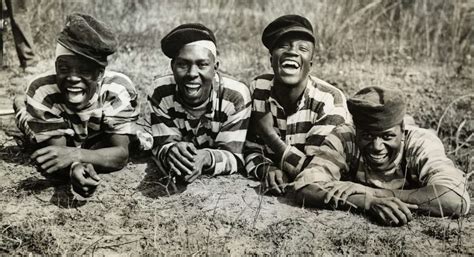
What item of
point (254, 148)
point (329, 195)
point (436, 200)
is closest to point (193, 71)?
point (254, 148)

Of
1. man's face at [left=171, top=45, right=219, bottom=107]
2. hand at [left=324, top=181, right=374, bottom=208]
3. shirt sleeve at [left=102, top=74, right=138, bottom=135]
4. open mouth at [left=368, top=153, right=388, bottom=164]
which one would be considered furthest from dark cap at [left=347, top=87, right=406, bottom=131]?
shirt sleeve at [left=102, top=74, right=138, bottom=135]

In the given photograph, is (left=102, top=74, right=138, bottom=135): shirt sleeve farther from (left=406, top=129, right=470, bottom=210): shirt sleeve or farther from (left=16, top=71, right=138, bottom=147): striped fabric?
(left=406, top=129, right=470, bottom=210): shirt sleeve

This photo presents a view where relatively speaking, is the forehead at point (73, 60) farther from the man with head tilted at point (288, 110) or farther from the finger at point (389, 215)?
the finger at point (389, 215)

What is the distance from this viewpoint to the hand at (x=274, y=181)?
418 centimetres

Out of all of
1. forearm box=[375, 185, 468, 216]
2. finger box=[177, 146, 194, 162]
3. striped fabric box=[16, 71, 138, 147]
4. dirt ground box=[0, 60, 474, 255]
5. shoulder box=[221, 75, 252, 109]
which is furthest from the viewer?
shoulder box=[221, 75, 252, 109]

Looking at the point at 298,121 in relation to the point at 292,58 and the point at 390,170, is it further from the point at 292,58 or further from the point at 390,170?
the point at 390,170

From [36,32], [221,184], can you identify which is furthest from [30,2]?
[221,184]

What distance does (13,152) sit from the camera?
481 centimetres

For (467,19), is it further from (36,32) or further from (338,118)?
(36,32)

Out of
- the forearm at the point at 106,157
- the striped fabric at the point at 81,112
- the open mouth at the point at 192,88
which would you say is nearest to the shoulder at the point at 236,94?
the open mouth at the point at 192,88

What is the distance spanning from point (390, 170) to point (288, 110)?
0.91 meters

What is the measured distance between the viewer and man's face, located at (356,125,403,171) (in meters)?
3.80

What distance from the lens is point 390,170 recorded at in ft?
13.0

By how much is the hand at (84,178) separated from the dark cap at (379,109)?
174 centimetres
